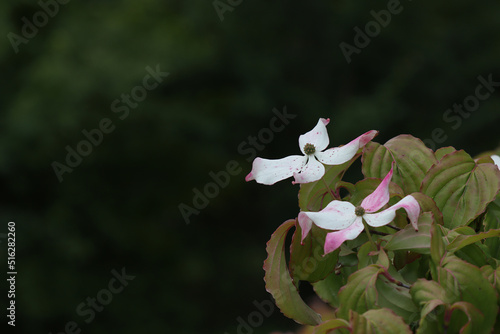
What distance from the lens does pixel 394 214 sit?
0.64 m

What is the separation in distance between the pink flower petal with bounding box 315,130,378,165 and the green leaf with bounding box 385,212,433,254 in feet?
0.36

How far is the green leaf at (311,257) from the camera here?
0.71 metres

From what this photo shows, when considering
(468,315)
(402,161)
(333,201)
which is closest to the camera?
(468,315)

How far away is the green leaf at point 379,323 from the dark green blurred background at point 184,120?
458 centimetres

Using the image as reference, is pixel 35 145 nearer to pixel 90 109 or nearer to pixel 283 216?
pixel 90 109

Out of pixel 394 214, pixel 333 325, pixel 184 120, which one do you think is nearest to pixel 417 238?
pixel 394 214

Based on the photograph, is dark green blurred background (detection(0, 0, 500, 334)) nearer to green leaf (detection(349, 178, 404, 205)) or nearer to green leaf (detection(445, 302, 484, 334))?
green leaf (detection(349, 178, 404, 205))

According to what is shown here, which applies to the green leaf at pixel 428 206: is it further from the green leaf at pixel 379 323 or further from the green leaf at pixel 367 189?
the green leaf at pixel 379 323

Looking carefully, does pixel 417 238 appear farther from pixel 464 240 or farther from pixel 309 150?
pixel 309 150

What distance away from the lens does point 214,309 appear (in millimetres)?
6602

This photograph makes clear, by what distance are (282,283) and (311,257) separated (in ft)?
0.15

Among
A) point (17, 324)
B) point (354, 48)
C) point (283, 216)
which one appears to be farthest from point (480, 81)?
point (17, 324)

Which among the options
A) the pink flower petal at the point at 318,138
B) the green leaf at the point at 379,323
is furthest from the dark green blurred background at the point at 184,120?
the green leaf at the point at 379,323

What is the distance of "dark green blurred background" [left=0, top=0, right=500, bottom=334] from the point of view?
5227mm
